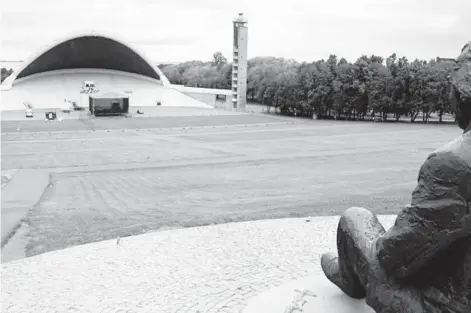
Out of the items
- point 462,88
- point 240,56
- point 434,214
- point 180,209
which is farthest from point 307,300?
point 240,56

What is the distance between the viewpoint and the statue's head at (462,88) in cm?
462

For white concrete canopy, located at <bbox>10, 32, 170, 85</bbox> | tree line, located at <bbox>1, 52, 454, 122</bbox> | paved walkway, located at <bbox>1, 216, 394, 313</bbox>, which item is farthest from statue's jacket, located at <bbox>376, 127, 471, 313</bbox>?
white concrete canopy, located at <bbox>10, 32, 170, 85</bbox>

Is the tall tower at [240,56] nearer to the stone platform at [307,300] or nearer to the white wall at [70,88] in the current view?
the white wall at [70,88]

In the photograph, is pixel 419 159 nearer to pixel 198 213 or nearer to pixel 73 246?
pixel 198 213

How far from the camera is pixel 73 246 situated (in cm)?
1222

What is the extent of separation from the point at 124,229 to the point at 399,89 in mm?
45124

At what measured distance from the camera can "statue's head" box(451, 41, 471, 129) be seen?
462 centimetres

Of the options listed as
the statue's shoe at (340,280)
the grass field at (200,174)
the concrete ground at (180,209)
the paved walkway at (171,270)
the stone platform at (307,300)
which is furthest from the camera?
the grass field at (200,174)

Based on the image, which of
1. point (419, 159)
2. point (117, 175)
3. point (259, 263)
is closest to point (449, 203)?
point (259, 263)

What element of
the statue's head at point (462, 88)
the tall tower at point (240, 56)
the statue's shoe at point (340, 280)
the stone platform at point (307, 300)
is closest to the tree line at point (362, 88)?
the tall tower at point (240, 56)

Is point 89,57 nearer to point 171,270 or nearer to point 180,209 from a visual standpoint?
point 180,209

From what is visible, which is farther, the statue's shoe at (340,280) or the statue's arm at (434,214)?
the statue's shoe at (340,280)

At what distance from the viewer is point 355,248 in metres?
5.66

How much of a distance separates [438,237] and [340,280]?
2003mm
